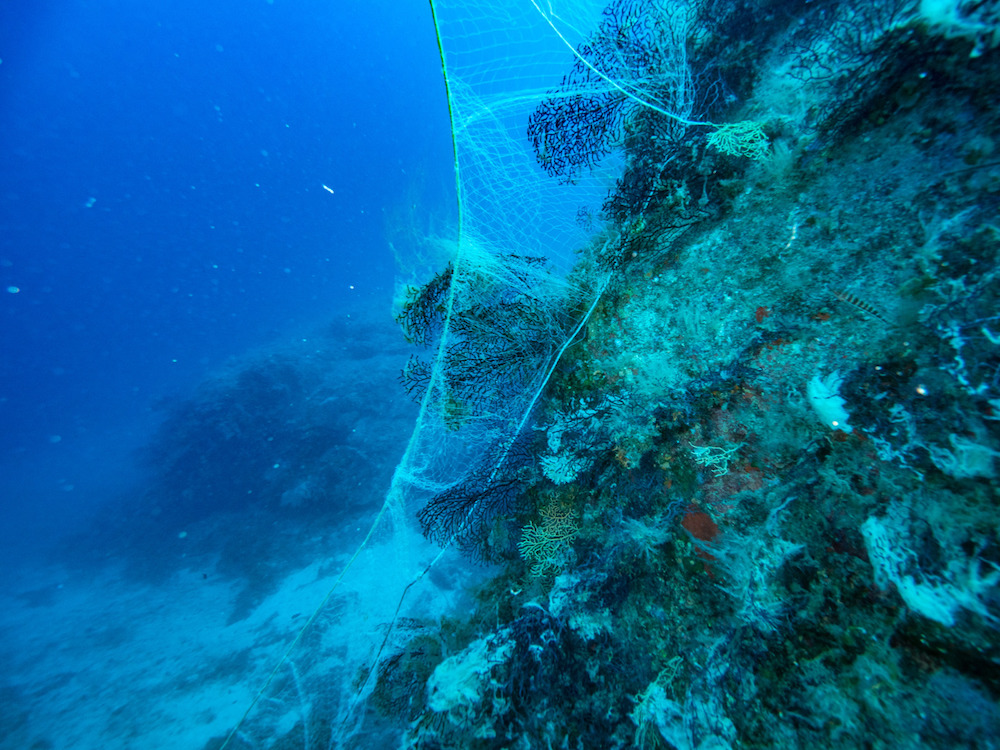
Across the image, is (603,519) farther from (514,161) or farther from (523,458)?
(514,161)

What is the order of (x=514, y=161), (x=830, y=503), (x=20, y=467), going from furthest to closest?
(x=20, y=467) → (x=514, y=161) → (x=830, y=503)

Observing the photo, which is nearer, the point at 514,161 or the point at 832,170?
the point at 832,170

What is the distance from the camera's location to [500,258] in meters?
3.16

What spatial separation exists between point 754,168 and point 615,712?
3.42 metres

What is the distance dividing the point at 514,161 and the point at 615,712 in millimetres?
3883

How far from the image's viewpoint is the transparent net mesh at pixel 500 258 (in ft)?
8.70

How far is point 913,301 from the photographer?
5.34 ft

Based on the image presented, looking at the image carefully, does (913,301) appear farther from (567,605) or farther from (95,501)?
(95,501)

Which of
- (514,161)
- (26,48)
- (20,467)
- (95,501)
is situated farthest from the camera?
(26,48)

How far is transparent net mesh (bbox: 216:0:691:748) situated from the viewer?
8.70 ft

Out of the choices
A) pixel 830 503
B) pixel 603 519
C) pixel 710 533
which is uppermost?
pixel 830 503

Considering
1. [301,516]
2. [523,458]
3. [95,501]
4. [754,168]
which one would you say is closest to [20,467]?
[95,501]

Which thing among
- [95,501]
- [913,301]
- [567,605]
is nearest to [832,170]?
[913,301]

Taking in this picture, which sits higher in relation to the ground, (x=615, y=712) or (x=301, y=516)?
(x=615, y=712)
